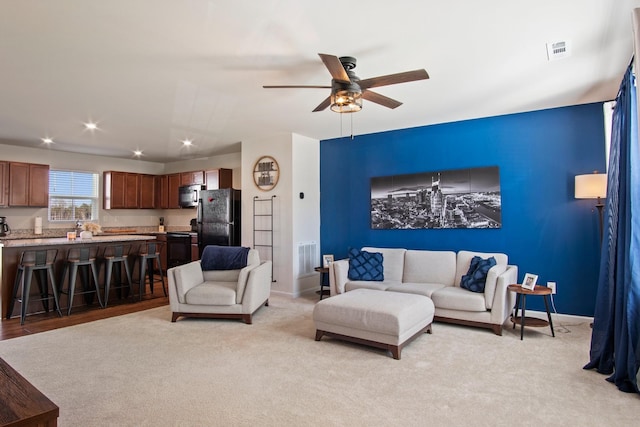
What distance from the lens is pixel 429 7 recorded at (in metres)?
2.46

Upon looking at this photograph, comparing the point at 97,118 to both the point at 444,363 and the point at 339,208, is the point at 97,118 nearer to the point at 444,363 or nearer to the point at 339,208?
the point at 339,208

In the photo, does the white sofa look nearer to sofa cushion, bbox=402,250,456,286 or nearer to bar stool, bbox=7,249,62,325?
sofa cushion, bbox=402,250,456,286

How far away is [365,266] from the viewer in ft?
16.6

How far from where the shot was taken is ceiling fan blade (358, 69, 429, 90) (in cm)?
278

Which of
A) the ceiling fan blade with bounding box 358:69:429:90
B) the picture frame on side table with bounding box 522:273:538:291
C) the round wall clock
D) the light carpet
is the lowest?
the light carpet

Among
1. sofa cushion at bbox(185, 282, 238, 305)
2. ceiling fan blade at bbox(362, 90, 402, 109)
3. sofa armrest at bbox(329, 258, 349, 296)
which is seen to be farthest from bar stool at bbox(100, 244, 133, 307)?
ceiling fan blade at bbox(362, 90, 402, 109)

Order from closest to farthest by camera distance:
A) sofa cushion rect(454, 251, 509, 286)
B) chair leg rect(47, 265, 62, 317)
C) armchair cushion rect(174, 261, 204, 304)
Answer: armchair cushion rect(174, 261, 204, 304) < sofa cushion rect(454, 251, 509, 286) < chair leg rect(47, 265, 62, 317)

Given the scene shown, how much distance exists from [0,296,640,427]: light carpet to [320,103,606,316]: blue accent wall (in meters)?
0.80

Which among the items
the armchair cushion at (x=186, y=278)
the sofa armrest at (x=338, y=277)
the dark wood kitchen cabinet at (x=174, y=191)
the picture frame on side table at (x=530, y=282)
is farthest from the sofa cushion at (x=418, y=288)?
the dark wood kitchen cabinet at (x=174, y=191)

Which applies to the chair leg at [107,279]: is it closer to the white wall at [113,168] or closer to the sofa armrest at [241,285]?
the sofa armrest at [241,285]

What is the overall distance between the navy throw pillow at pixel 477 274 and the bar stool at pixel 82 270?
4832 millimetres

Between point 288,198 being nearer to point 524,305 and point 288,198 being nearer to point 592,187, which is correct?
point 524,305

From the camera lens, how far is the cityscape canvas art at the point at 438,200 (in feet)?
16.3

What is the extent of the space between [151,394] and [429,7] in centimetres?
323
